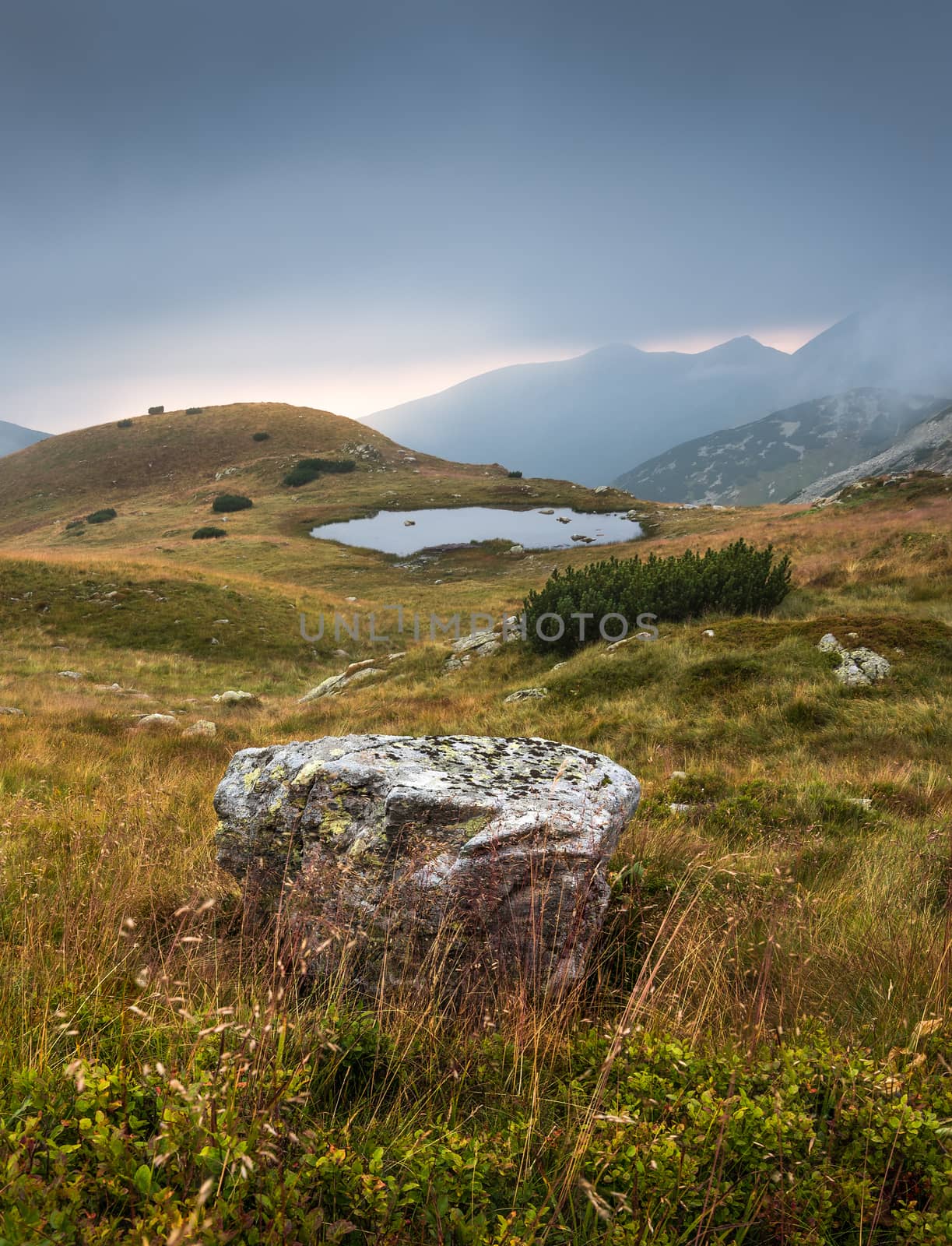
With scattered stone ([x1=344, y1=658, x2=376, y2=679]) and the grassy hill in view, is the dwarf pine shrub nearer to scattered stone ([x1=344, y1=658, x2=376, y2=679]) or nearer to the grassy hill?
the grassy hill

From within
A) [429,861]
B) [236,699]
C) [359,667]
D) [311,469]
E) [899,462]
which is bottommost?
[236,699]

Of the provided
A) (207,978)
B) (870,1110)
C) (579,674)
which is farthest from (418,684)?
(870,1110)

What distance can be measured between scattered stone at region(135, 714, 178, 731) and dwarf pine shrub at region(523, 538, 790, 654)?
866cm

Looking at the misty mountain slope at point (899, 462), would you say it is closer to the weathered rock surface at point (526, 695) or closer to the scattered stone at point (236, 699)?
the weathered rock surface at point (526, 695)

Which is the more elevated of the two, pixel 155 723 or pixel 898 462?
pixel 898 462

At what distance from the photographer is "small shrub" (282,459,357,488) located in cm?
6625

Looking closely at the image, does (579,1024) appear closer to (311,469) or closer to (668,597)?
(668,597)

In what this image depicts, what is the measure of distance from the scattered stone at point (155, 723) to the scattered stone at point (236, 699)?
14.8 feet

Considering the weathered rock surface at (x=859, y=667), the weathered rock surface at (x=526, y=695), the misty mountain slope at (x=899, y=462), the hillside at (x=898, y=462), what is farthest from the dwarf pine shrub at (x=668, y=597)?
the misty mountain slope at (x=899, y=462)

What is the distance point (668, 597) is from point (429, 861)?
42.2 ft

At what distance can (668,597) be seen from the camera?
14.9 m

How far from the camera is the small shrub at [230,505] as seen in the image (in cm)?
5778

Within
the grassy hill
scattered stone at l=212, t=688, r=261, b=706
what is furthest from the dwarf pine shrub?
scattered stone at l=212, t=688, r=261, b=706

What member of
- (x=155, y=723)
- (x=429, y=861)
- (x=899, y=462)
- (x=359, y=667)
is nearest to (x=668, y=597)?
(x=359, y=667)
